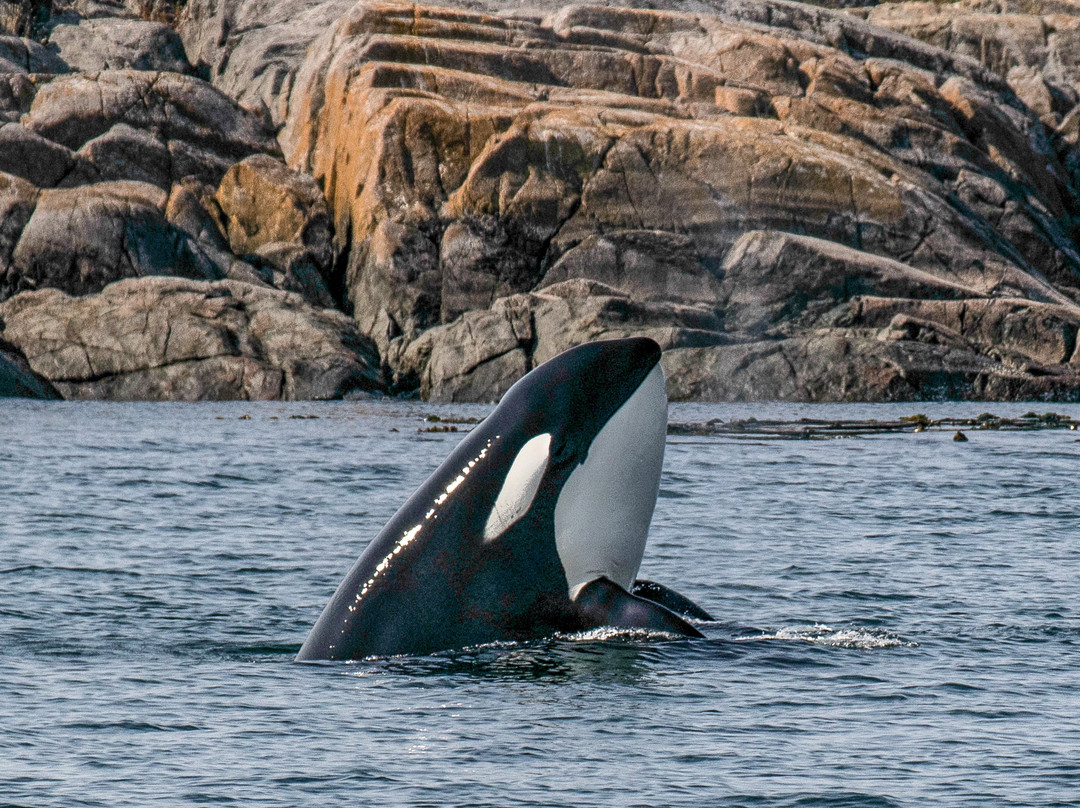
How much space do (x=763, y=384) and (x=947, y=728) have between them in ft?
182

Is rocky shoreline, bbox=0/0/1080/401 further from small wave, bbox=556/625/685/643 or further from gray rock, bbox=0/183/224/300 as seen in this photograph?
small wave, bbox=556/625/685/643

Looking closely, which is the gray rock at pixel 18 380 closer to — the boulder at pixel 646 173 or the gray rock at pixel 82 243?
the gray rock at pixel 82 243

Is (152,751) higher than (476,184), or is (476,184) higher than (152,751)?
(476,184)

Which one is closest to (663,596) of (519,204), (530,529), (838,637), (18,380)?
(530,529)

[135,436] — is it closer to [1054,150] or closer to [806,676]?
[806,676]

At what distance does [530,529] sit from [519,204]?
64929mm

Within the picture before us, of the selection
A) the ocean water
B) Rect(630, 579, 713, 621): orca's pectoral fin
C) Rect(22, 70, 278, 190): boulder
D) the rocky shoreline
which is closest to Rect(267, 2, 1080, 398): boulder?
the rocky shoreline

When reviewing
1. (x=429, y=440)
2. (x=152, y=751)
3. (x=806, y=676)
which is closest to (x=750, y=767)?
(x=806, y=676)

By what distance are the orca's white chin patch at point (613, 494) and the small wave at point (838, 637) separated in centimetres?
154

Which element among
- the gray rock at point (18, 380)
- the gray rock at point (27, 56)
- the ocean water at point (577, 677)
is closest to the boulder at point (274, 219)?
the gray rock at point (18, 380)

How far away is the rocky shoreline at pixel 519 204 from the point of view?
6334 cm

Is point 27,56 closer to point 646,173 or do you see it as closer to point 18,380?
point 18,380

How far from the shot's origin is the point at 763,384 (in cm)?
6303

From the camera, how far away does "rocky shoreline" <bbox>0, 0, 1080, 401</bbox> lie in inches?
2494
